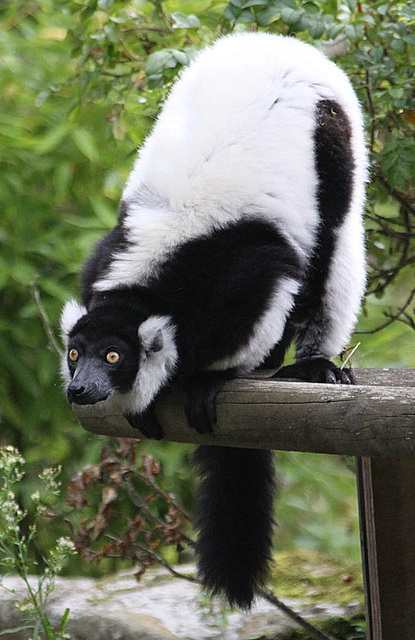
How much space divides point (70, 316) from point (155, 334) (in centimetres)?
33

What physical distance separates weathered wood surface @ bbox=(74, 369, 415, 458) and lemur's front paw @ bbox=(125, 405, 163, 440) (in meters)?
0.02

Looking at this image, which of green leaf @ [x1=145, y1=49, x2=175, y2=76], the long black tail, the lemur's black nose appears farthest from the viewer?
green leaf @ [x1=145, y1=49, x2=175, y2=76]

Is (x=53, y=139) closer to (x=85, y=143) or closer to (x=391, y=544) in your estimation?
(x=85, y=143)

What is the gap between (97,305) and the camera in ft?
8.08

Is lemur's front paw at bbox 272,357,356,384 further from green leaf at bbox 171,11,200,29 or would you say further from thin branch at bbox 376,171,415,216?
green leaf at bbox 171,11,200,29

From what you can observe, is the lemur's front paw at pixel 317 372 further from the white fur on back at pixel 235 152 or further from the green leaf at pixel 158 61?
the green leaf at pixel 158 61

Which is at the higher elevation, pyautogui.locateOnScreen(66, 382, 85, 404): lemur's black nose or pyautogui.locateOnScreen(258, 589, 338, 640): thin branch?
pyautogui.locateOnScreen(66, 382, 85, 404): lemur's black nose

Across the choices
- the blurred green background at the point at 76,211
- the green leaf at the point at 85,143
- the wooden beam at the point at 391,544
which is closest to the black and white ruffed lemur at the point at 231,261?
the wooden beam at the point at 391,544

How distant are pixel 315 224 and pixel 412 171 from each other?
0.48 meters

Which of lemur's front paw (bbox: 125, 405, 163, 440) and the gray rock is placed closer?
lemur's front paw (bbox: 125, 405, 163, 440)

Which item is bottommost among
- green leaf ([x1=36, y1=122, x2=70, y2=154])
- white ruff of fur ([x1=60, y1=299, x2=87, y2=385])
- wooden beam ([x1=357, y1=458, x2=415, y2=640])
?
green leaf ([x1=36, y1=122, x2=70, y2=154])

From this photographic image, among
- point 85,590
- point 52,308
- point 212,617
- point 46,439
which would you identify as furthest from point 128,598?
point 52,308

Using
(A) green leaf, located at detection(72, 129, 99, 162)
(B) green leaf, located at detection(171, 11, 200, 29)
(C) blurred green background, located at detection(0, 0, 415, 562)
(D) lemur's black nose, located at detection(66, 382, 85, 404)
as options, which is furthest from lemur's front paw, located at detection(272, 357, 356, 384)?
(A) green leaf, located at detection(72, 129, 99, 162)

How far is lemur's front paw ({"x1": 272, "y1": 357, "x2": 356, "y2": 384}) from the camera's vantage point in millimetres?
2568
